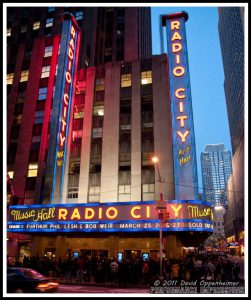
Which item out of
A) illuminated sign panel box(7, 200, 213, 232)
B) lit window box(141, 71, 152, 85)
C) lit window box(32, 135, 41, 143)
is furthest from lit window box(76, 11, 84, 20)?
illuminated sign panel box(7, 200, 213, 232)

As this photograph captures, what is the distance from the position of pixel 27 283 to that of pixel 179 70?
88.3ft

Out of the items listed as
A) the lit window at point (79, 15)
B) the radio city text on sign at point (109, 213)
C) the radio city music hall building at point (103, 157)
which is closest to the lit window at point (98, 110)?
the radio city music hall building at point (103, 157)

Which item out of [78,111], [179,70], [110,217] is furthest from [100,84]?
[110,217]

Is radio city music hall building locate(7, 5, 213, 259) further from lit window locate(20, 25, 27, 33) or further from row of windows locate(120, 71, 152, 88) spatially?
lit window locate(20, 25, 27, 33)

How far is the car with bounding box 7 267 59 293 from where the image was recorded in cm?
1287

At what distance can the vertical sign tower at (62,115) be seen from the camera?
105 feet

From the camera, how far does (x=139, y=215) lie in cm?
2794

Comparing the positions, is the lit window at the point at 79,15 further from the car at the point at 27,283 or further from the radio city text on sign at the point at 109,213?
the car at the point at 27,283

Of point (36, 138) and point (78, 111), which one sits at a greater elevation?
point (78, 111)

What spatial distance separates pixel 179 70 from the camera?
1291 inches

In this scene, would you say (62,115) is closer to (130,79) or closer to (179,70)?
(130,79)

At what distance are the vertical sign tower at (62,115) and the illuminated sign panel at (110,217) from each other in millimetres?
2350

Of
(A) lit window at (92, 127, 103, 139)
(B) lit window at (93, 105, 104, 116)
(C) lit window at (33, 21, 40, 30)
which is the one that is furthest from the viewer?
(C) lit window at (33, 21, 40, 30)

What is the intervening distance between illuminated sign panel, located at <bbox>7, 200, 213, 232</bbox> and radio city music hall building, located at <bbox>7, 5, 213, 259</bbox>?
9cm
